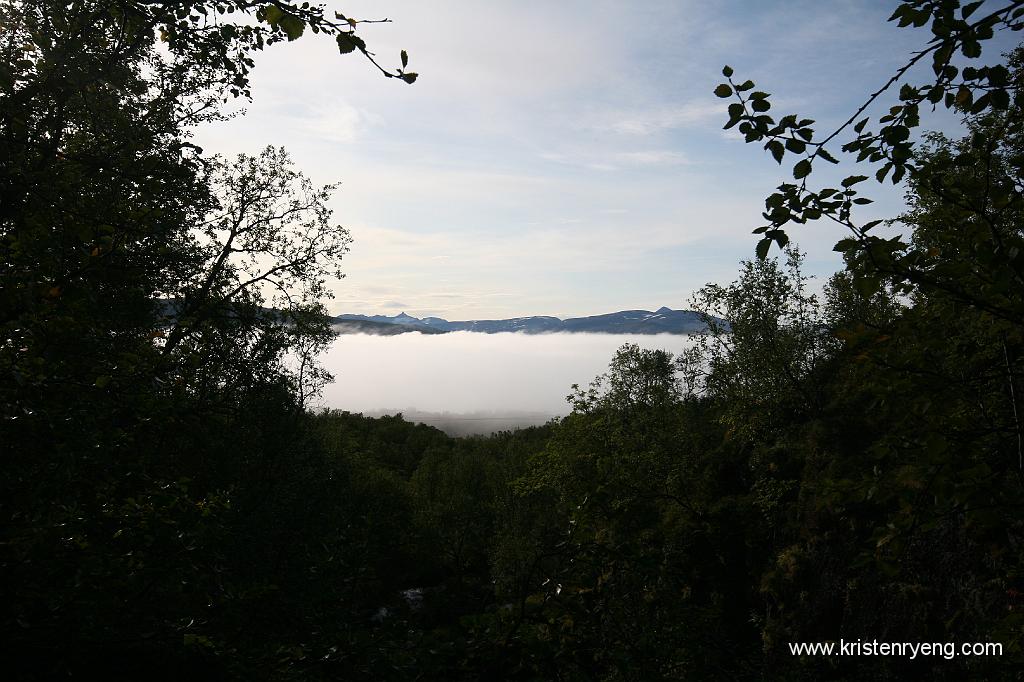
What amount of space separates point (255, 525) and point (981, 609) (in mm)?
23737

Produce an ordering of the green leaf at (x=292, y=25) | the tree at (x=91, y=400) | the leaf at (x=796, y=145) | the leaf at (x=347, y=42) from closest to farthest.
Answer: the green leaf at (x=292, y=25)
the leaf at (x=347, y=42)
the leaf at (x=796, y=145)
the tree at (x=91, y=400)

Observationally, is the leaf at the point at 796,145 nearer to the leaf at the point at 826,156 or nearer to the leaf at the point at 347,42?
the leaf at the point at 826,156

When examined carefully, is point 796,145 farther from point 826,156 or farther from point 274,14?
point 274,14

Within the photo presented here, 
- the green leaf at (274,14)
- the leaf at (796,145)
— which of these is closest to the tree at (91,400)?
the green leaf at (274,14)

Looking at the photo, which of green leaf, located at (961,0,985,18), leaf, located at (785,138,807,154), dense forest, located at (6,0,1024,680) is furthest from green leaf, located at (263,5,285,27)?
green leaf, located at (961,0,985,18)

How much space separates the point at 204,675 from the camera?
771cm

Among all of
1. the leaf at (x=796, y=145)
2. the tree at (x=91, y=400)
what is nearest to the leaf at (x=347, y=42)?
the tree at (x=91, y=400)

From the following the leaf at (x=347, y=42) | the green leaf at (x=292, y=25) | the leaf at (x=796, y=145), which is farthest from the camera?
the leaf at (x=796, y=145)

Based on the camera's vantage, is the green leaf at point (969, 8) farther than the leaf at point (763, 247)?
No

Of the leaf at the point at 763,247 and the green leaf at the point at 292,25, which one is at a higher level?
the green leaf at the point at 292,25

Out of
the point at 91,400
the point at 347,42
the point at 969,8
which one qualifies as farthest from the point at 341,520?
the point at 969,8

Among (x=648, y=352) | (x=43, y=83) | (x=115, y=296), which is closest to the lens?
(x=43, y=83)

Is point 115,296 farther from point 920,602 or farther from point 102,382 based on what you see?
point 920,602

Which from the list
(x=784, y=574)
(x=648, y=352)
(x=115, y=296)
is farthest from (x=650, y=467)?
(x=115, y=296)
